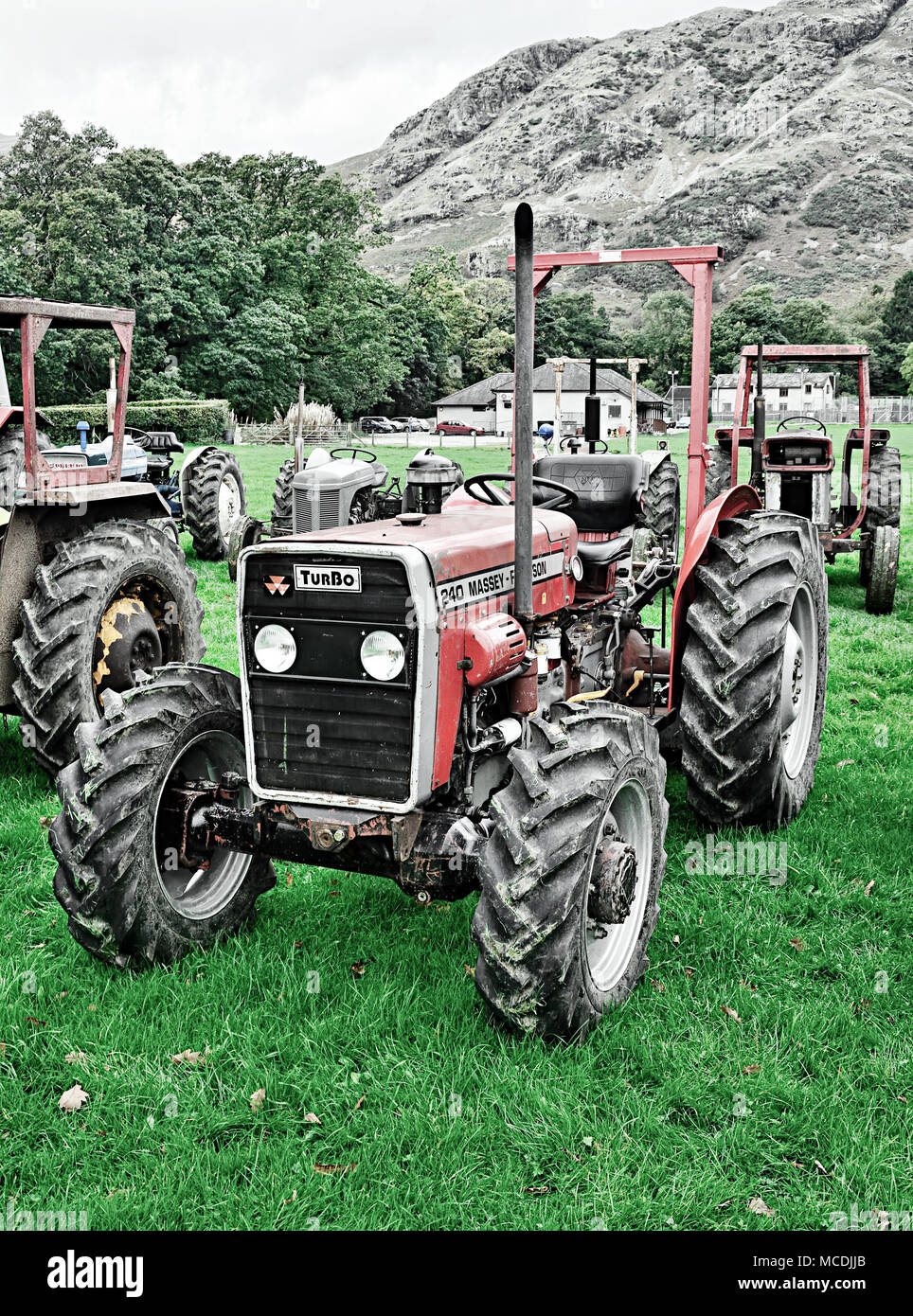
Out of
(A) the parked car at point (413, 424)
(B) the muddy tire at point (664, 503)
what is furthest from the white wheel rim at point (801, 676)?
(A) the parked car at point (413, 424)

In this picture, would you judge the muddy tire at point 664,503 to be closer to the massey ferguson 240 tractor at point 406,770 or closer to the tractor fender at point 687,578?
the tractor fender at point 687,578

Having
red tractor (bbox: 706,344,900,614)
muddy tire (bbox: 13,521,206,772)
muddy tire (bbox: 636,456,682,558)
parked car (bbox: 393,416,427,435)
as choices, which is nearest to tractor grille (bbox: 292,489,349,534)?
muddy tire (bbox: 636,456,682,558)

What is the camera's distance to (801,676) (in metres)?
5.56

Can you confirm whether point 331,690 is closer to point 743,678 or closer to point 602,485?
point 743,678

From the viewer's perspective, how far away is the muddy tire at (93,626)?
17.6 feet

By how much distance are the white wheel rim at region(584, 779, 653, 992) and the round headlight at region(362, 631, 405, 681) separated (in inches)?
31.7

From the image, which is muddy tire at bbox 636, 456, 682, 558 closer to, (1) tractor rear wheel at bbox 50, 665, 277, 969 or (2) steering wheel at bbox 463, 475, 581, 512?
(2) steering wheel at bbox 463, 475, 581, 512

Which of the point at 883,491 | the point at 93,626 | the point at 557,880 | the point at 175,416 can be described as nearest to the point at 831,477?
the point at 883,491

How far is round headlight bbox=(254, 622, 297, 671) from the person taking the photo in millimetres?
3549

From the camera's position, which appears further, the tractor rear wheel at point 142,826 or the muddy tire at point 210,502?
the muddy tire at point 210,502

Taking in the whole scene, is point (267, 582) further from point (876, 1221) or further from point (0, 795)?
point (0, 795)

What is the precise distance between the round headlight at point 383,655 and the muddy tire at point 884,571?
7352 millimetres

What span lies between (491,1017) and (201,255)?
45.4 m

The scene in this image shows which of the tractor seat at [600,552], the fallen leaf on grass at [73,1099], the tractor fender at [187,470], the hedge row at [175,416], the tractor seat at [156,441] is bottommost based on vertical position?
the fallen leaf on grass at [73,1099]
